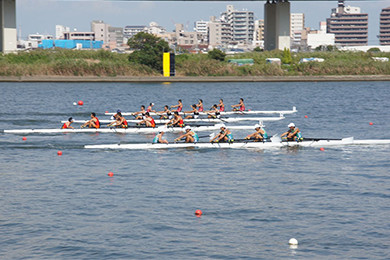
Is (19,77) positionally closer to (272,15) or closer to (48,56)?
(48,56)

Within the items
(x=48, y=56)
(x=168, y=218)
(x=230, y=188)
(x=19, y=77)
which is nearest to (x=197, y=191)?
(x=230, y=188)

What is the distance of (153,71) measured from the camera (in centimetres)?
9288

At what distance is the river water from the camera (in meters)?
19.2

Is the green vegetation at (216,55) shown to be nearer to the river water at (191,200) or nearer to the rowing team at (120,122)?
the river water at (191,200)

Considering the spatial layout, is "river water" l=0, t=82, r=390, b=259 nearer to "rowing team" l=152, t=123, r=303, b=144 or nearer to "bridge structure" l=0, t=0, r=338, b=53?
"rowing team" l=152, t=123, r=303, b=144

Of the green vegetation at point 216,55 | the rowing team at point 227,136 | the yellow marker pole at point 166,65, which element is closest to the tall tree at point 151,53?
the yellow marker pole at point 166,65

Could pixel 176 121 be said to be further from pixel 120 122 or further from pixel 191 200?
pixel 191 200

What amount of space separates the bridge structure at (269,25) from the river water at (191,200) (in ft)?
171

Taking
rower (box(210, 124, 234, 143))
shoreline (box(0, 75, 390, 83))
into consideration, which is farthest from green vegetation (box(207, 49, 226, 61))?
rower (box(210, 124, 234, 143))

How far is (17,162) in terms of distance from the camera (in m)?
31.6

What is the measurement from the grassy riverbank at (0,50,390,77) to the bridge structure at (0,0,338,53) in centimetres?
255

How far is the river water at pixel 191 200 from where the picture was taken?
19.2 meters

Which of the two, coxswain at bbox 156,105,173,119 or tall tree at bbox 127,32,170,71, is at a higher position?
tall tree at bbox 127,32,170,71

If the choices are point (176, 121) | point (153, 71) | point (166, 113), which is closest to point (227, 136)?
point (176, 121)
